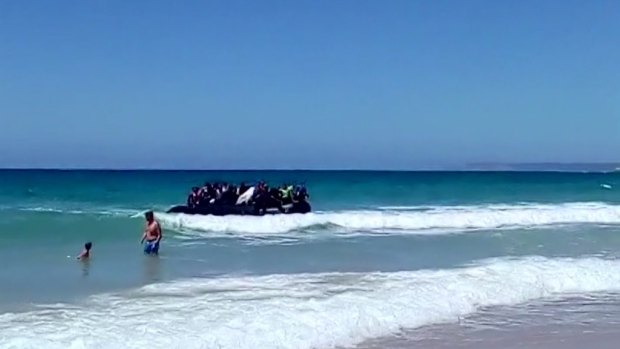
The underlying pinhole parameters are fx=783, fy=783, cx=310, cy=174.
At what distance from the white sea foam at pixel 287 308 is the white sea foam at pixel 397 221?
10243mm

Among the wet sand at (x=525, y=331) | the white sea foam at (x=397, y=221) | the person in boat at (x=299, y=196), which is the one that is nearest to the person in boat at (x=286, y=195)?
the person in boat at (x=299, y=196)

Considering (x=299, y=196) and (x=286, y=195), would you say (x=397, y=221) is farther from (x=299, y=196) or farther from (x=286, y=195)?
(x=286, y=195)

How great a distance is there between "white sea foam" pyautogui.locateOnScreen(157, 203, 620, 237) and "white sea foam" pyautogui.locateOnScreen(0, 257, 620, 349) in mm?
10243

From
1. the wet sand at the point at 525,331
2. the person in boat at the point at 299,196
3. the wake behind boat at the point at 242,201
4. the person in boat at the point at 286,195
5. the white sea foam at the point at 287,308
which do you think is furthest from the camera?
the person in boat at the point at 299,196

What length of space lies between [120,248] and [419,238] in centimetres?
802

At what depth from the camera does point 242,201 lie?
82.1ft

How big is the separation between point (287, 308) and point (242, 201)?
16.1 m

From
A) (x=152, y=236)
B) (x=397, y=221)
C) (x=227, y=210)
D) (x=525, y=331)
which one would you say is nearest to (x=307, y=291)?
(x=525, y=331)

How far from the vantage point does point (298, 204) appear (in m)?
25.8

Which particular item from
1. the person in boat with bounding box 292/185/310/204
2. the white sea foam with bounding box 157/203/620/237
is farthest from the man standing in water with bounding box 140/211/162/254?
the person in boat with bounding box 292/185/310/204

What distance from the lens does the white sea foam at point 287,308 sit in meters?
7.83

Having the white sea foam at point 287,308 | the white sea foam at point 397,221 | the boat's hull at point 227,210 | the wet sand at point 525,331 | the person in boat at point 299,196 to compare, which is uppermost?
the person in boat at point 299,196

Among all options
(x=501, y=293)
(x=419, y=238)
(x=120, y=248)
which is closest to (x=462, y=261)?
(x=501, y=293)

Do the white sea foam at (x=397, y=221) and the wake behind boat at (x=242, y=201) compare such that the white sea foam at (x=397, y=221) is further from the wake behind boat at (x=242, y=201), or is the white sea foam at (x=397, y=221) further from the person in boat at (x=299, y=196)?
the person in boat at (x=299, y=196)
